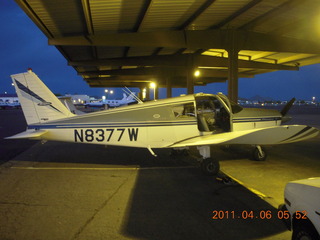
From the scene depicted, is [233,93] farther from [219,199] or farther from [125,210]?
[125,210]

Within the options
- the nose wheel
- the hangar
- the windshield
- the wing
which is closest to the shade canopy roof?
the hangar

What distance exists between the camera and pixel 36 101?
8469 mm

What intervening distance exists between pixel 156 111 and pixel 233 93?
28.5 ft

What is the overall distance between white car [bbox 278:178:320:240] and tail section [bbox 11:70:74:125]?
7437 millimetres

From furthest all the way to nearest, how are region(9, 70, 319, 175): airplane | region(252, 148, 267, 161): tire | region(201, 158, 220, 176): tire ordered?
1. region(252, 148, 267, 161): tire
2. region(9, 70, 319, 175): airplane
3. region(201, 158, 220, 176): tire

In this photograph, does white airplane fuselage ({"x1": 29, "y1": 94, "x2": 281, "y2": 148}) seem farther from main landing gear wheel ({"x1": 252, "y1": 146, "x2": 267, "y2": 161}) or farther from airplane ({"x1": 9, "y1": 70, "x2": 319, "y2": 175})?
main landing gear wheel ({"x1": 252, "y1": 146, "x2": 267, "y2": 161})

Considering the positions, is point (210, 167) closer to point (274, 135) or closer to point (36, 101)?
point (274, 135)

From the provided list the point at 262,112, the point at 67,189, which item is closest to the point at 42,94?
the point at 67,189

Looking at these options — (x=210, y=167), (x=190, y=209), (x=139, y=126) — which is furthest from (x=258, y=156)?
(x=190, y=209)

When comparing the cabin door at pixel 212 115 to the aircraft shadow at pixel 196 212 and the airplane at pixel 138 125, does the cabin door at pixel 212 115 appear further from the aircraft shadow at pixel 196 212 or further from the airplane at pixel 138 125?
the aircraft shadow at pixel 196 212

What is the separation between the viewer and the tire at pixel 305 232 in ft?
8.60

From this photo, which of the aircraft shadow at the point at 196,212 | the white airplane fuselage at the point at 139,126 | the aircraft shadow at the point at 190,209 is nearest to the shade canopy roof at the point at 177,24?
the white airplane fuselage at the point at 139,126

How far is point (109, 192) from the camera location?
19.6ft

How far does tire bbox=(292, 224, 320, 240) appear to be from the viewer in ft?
8.60
